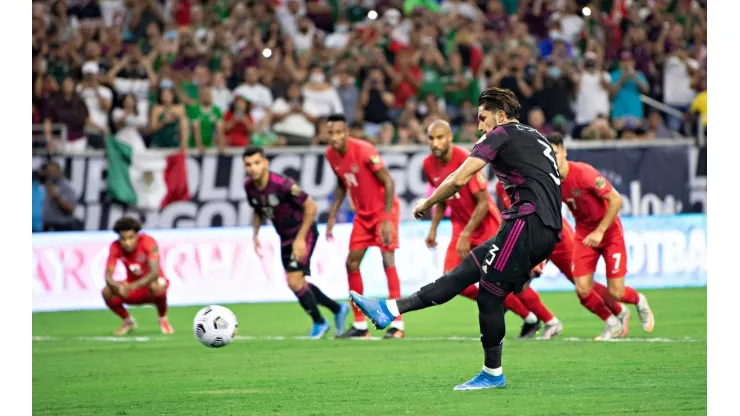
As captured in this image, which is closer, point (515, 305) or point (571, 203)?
point (571, 203)

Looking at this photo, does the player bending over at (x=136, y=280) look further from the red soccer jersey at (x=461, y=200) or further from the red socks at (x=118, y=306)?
the red soccer jersey at (x=461, y=200)

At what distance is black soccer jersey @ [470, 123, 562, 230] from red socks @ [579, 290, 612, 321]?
3.81 meters

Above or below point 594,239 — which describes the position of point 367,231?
below

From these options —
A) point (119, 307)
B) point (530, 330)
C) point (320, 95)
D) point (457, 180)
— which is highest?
point (320, 95)

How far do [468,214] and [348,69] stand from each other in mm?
9604

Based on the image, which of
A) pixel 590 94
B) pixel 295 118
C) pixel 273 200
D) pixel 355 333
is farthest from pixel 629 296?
pixel 590 94

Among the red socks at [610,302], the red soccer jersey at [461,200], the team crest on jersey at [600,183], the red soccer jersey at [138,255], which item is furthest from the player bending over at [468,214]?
the red soccer jersey at [138,255]

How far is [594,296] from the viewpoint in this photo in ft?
39.2

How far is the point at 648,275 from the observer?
63.4ft

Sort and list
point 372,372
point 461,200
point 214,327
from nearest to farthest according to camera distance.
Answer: point 372,372 → point 214,327 → point 461,200

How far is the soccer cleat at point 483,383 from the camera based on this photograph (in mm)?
8250

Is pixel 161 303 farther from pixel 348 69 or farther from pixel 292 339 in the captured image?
pixel 348 69
